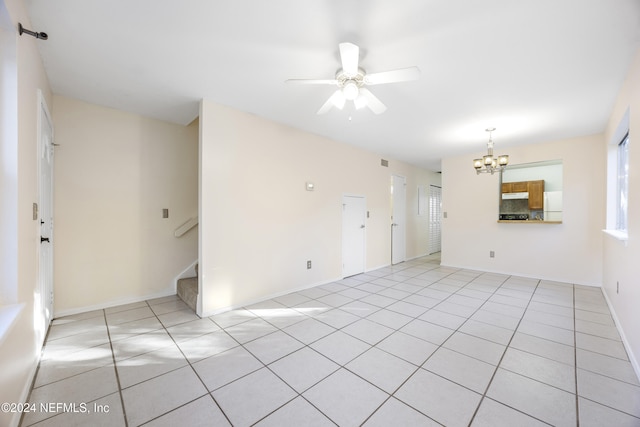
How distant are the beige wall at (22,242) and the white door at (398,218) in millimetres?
5508

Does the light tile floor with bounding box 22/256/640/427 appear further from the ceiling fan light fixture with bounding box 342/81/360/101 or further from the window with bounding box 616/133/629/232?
the ceiling fan light fixture with bounding box 342/81/360/101

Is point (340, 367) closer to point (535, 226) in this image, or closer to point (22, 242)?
point (22, 242)

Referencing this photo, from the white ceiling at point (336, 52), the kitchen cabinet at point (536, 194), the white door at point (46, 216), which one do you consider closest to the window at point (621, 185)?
the white ceiling at point (336, 52)

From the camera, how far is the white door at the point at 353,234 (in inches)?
181

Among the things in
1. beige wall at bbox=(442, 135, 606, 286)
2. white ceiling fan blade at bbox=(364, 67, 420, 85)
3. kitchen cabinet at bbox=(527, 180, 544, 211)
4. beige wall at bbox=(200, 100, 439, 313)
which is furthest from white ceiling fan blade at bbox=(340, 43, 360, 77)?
kitchen cabinet at bbox=(527, 180, 544, 211)

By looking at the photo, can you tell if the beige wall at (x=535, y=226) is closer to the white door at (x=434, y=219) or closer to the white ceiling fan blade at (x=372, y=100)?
the white door at (x=434, y=219)

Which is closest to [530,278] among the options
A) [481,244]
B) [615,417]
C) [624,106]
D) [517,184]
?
[481,244]

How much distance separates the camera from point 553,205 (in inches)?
206

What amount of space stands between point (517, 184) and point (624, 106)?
10.5 feet

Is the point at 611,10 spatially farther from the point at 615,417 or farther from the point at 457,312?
the point at 457,312

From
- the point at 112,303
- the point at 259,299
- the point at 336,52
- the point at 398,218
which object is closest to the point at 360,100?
the point at 336,52

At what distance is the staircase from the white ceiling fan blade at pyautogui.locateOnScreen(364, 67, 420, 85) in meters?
2.95

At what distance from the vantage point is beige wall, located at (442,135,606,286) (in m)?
4.02

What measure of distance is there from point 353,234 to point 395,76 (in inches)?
128
